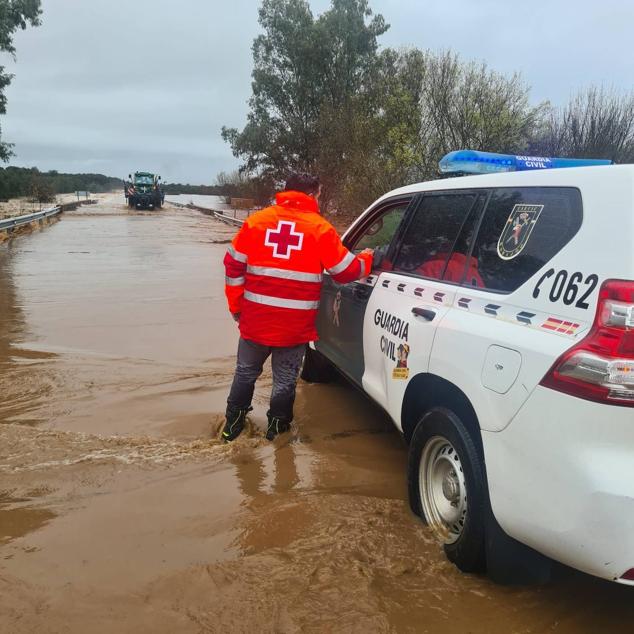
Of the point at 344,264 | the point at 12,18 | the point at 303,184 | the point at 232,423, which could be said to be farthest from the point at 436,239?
the point at 12,18

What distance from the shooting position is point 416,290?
3.14m

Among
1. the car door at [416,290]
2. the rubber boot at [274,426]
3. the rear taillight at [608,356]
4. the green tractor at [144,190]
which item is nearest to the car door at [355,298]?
the car door at [416,290]

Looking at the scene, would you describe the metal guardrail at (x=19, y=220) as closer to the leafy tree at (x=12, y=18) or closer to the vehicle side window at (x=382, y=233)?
the leafy tree at (x=12, y=18)

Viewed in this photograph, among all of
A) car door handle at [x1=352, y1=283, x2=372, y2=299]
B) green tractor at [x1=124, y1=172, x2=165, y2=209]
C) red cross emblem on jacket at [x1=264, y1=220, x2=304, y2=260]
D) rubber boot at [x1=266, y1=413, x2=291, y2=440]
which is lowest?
rubber boot at [x1=266, y1=413, x2=291, y2=440]

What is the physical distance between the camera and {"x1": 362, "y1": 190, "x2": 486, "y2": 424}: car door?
2863 mm

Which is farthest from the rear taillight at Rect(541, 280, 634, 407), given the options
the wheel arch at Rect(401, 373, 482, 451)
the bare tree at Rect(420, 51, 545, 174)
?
the bare tree at Rect(420, 51, 545, 174)

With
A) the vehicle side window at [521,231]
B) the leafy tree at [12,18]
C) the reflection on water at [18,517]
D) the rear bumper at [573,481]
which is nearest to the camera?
the rear bumper at [573,481]

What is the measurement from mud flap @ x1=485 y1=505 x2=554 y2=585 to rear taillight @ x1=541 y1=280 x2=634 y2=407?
0.71 m

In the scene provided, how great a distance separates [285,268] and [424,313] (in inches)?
45.2

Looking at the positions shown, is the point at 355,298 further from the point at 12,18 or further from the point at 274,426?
the point at 12,18

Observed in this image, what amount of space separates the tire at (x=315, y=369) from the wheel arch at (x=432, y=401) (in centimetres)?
220

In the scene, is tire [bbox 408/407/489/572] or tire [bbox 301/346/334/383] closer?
tire [bbox 408/407/489/572]

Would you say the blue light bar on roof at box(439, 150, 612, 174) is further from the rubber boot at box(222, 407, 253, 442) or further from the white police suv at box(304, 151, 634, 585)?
the rubber boot at box(222, 407, 253, 442)

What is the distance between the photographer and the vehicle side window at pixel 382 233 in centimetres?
387
